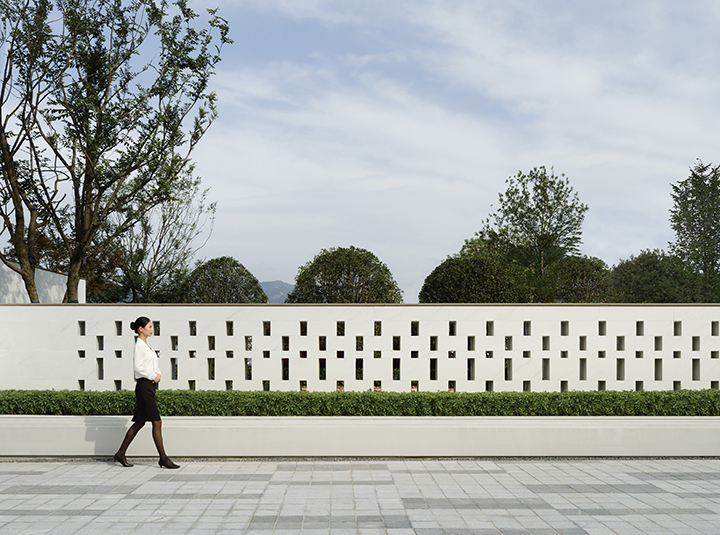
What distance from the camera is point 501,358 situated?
24.6 feet

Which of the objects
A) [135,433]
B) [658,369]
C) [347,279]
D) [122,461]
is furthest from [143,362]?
[347,279]

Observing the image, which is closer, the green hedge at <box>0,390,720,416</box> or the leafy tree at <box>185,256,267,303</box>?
the green hedge at <box>0,390,720,416</box>

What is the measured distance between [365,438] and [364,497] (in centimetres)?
146

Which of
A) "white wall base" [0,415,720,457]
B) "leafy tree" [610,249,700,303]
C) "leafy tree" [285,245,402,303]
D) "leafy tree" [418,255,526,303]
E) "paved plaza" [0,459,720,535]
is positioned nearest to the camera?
"paved plaza" [0,459,720,535]

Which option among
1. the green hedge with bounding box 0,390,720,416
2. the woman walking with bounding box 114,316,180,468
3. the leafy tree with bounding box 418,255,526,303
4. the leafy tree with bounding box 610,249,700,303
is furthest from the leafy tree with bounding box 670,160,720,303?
the woman walking with bounding box 114,316,180,468

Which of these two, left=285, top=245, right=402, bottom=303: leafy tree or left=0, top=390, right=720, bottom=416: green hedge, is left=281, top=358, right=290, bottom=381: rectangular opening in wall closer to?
left=0, top=390, right=720, bottom=416: green hedge

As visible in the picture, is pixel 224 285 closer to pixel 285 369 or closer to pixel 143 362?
pixel 285 369

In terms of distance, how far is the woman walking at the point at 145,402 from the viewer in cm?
607

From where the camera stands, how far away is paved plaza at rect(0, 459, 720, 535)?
14.2ft

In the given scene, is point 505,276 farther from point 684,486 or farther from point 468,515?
point 468,515

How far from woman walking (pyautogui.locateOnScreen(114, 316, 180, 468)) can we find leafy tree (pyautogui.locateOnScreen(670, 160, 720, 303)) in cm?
2311

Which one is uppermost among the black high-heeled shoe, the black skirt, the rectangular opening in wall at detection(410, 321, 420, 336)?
the rectangular opening in wall at detection(410, 321, 420, 336)

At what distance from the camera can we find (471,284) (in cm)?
1263

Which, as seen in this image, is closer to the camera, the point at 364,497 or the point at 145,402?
the point at 364,497
